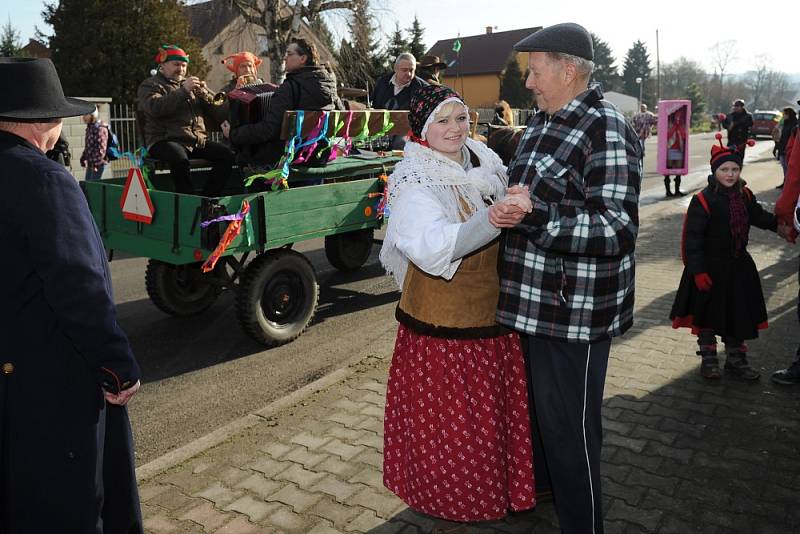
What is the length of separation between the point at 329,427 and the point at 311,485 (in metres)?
0.65

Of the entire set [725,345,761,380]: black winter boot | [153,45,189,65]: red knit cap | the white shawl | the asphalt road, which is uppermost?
[153,45,189,65]: red knit cap

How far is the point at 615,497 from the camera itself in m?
3.28

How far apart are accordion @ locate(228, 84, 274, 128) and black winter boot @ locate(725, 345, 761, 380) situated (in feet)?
12.9

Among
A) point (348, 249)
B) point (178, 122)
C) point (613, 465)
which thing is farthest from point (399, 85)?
point (613, 465)

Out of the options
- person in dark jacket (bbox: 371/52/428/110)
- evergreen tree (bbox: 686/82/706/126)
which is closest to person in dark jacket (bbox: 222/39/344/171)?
person in dark jacket (bbox: 371/52/428/110)

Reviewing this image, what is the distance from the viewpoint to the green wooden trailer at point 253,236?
518cm

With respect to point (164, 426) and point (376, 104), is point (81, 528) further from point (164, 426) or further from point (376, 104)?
point (376, 104)

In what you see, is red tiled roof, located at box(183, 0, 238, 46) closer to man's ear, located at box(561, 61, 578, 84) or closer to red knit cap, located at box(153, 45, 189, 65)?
red knit cap, located at box(153, 45, 189, 65)

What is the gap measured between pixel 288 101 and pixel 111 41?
2517 cm

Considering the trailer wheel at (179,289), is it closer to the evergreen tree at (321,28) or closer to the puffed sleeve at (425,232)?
the puffed sleeve at (425,232)

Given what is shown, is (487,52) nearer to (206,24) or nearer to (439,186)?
(206,24)

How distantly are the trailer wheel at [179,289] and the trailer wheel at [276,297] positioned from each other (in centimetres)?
85

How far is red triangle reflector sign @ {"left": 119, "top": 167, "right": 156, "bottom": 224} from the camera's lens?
5305 mm

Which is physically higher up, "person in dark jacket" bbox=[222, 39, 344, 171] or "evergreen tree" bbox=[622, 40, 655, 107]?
"evergreen tree" bbox=[622, 40, 655, 107]
